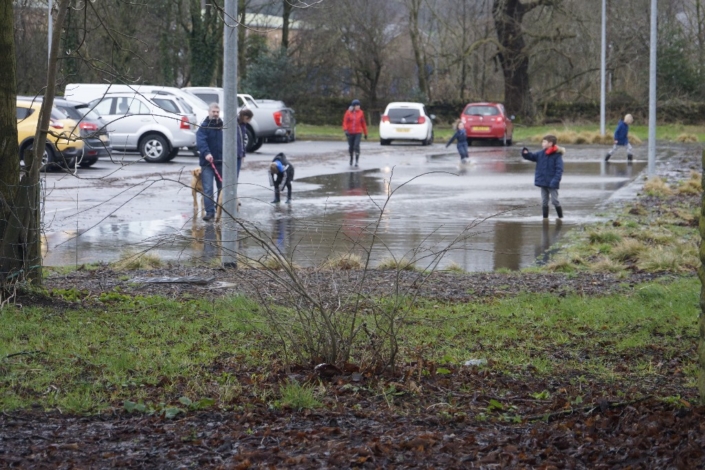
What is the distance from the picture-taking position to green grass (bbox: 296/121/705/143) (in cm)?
Answer: 4375

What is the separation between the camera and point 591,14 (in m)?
49.7

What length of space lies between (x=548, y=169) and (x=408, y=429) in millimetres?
10782

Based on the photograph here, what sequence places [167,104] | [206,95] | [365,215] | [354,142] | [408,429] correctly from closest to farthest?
[408,429] → [365,215] → [354,142] → [167,104] → [206,95]

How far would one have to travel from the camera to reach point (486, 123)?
39.2 metres

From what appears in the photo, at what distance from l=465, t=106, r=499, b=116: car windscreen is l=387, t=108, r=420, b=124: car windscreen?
97.5 inches

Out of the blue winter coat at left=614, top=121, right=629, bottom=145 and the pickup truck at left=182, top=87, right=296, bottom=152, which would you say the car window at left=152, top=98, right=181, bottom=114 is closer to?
the pickup truck at left=182, top=87, right=296, bottom=152

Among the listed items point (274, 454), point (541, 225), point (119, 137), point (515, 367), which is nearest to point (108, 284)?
point (515, 367)

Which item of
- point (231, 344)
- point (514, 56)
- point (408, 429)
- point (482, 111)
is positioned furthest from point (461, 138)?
point (408, 429)

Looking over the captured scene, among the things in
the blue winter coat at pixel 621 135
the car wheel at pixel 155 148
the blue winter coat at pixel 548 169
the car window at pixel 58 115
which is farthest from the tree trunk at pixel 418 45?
the blue winter coat at pixel 548 169

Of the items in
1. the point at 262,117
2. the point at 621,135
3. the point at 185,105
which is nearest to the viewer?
the point at 185,105

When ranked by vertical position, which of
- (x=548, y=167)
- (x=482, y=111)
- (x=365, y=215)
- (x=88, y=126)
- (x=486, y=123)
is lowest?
(x=365, y=215)

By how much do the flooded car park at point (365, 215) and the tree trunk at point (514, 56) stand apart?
19.0 meters

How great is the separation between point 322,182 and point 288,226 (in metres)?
7.91

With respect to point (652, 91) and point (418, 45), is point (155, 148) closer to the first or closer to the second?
point (652, 91)
